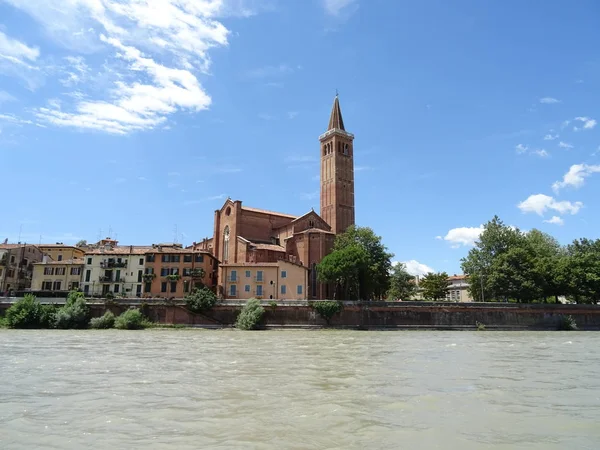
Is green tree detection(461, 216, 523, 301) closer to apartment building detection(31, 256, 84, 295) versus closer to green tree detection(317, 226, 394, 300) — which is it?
green tree detection(317, 226, 394, 300)

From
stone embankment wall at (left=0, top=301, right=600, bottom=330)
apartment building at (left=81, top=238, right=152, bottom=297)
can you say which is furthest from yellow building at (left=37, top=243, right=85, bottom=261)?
stone embankment wall at (left=0, top=301, right=600, bottom=330)

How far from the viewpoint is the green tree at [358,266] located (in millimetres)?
60875

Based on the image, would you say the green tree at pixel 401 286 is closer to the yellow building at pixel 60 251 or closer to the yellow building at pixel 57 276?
the yellow building at pixel 57 276

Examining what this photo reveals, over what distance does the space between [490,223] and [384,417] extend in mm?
71214

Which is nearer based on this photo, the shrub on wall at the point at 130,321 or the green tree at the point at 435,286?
the shrub on wall at the point at 130,321

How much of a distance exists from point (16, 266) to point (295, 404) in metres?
71.8

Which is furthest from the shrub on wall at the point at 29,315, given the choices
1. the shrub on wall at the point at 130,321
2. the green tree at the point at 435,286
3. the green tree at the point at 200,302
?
the green tree at the point at 435,286

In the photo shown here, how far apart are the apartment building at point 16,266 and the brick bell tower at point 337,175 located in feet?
166

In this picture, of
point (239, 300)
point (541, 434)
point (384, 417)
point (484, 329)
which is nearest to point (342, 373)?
point (384, 417)

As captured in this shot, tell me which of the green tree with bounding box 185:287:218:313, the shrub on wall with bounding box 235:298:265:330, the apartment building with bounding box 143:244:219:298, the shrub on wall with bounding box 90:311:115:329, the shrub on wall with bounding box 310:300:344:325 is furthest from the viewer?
the apartment building with bounding box 143:244:219:298

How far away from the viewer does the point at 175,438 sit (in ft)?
30.0

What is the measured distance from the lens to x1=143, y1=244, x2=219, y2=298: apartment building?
196 ft

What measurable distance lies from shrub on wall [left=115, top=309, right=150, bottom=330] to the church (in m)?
12.8

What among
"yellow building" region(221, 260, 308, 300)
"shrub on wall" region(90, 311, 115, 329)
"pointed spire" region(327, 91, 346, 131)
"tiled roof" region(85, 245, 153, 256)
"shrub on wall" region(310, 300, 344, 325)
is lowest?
"shrub on wall" region(90, 311, 115, 329)
